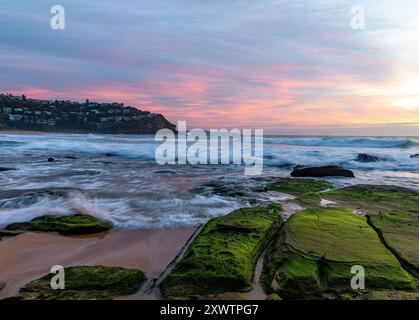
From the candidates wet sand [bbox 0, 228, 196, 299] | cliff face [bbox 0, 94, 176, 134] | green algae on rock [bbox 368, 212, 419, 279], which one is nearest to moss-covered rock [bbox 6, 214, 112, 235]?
wet sand [bbox 0, 228, 196, 299]

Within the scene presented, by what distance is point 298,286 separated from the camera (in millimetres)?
3064

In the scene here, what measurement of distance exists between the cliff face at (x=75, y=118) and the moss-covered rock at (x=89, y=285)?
249ft

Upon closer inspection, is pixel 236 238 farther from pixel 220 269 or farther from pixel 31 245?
pixel 31 245

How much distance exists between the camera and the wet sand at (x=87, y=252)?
3.58 meters

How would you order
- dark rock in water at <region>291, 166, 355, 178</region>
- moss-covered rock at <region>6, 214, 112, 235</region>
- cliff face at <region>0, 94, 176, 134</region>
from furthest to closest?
cliff face at <region>0, 94, 176, 134</region>
dark rock in water at <region>291, 166, 355, 178</region>
moss-covered rock at <region>6, 214, 112, 235</region>

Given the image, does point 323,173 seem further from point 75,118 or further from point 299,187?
point 75,118

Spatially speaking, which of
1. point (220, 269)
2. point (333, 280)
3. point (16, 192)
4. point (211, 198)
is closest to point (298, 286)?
point (333, 280)

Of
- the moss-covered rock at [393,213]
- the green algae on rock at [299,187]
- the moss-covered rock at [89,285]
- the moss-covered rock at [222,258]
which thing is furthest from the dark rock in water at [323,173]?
the moss-covered rock at [89,285]

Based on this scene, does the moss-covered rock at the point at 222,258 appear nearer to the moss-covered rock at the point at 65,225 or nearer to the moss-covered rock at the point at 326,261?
the moss-covered rock at the point at 326,261

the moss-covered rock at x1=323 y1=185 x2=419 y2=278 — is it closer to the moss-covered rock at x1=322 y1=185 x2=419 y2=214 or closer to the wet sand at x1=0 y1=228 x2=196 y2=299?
the moss-covered rock at x1=322 y1=185 x2=419 y2=214

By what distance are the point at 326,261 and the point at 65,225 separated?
157 inches

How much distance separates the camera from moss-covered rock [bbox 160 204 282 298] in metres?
3.07

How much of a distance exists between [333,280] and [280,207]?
3211 mm

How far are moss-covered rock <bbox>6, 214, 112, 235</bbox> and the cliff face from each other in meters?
73.4
